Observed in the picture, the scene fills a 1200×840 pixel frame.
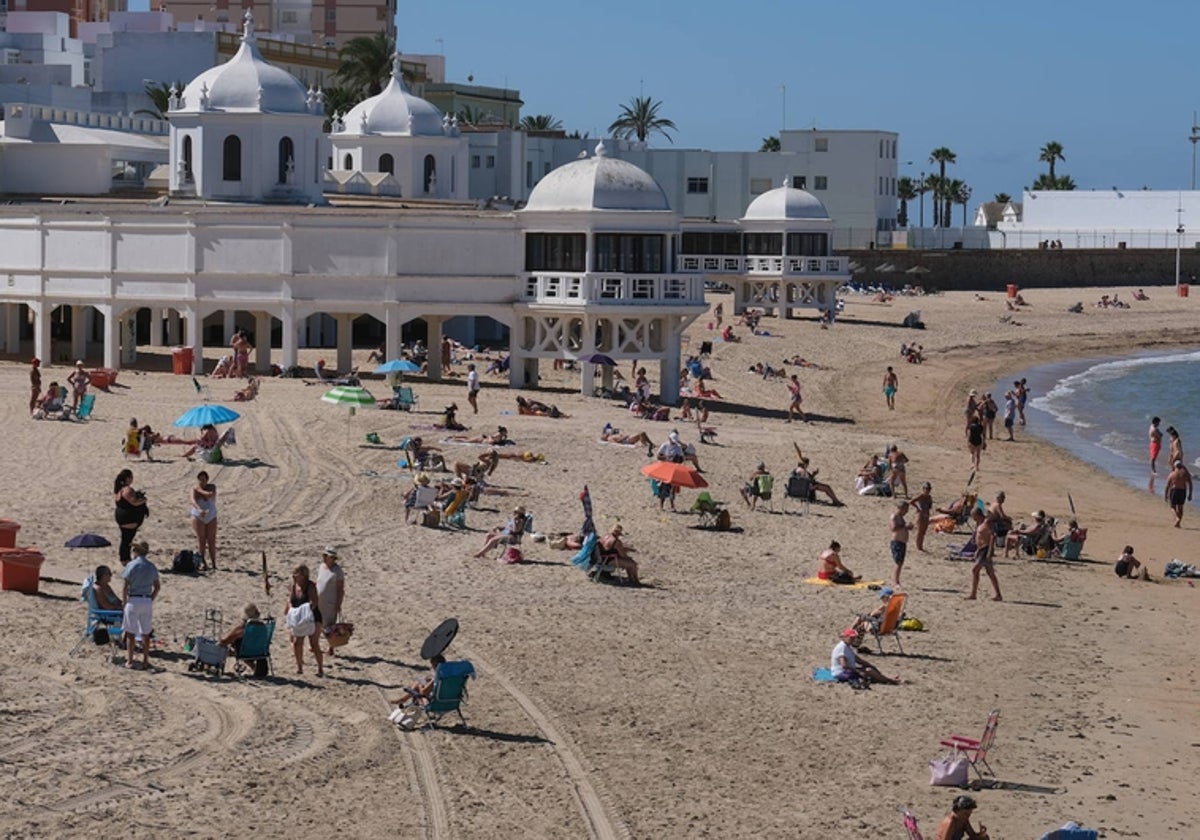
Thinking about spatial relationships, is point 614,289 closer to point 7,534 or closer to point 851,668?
point 7,534

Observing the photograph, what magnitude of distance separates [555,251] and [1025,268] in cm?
7099

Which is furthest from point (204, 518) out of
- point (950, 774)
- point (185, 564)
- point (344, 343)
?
point (344, 343)

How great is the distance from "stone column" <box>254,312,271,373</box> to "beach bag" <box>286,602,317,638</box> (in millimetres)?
26607

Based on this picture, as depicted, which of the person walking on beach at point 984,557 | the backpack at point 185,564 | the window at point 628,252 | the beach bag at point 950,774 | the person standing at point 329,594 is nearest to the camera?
the beach bag at point 950,774

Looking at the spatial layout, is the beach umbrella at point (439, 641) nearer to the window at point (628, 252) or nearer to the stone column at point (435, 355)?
the window at point (628, 252)

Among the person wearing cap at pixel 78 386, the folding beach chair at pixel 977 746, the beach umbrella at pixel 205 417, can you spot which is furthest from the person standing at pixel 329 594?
the person wearing cap at pixel 78 386

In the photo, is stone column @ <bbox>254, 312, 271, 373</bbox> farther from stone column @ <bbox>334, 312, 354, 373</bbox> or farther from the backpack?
the backpack

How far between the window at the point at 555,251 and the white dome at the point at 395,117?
20.8 metres

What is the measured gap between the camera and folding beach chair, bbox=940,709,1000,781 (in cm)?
1734

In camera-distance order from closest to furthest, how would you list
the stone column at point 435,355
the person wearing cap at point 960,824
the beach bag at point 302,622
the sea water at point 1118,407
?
the person wearing cap at point 960,824 < the beach bag at point 302,622 < the sea water at point 1118,407 < the stone column at point 435,355

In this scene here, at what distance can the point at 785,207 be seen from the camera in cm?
7381

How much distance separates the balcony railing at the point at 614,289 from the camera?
139ft

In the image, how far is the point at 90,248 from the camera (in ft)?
147

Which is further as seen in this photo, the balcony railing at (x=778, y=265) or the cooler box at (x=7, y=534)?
the balcony railing at (x=778, y=265)
